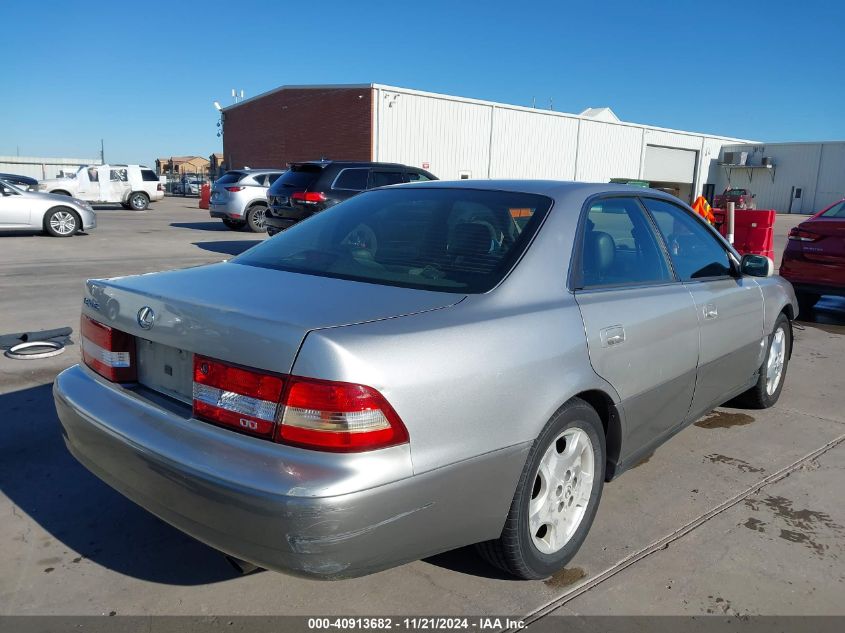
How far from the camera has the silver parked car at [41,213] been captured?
13.9 meters

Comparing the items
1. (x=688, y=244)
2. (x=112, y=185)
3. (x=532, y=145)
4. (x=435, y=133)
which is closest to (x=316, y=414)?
(x=688, y=244)

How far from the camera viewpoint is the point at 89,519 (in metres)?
2.94

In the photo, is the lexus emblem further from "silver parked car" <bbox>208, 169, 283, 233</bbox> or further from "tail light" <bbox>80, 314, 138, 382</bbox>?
"silver parked car" <bbox>208, 169, 283, 233</bbox>

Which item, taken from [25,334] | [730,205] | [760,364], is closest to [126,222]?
[25,334]

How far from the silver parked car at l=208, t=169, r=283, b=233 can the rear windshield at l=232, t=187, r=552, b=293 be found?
13986 millimetres

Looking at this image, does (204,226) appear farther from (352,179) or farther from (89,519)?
(89,519)

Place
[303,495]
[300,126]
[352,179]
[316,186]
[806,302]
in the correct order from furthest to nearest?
1. [300,126]
2. [352,179]
3. [316,186]
4. [806,302]
5. [303,495]

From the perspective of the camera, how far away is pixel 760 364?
14.3ft

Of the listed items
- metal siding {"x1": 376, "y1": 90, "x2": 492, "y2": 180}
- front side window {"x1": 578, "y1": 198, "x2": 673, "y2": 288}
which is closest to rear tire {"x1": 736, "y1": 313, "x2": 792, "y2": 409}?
front side window {"x1": 578, "y1": 198, "x2": 673, "y2": 288}

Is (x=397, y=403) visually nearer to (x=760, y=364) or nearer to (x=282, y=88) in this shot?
(x=760, y=364)

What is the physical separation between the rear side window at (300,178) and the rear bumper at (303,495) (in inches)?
401

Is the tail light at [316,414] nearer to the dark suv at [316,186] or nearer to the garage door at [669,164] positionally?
the dark suv at [316,186]

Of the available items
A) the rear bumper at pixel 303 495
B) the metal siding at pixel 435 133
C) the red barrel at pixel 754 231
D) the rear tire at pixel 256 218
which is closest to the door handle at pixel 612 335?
the rear bumper at pixel 303 495

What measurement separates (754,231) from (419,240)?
9681mm
